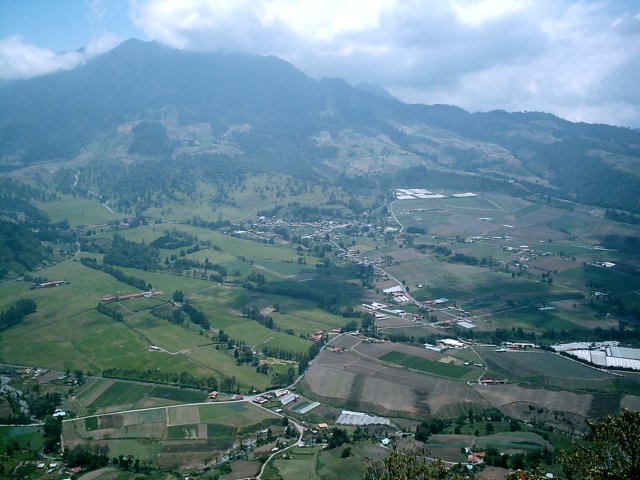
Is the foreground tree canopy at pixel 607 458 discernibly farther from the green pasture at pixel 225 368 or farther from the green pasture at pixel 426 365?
the green pasture at pixel 225 368

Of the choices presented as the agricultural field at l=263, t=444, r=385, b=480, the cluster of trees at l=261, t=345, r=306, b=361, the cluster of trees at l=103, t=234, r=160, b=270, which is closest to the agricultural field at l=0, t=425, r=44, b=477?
the agricultural field at l=263, t=444, r=385, b=480

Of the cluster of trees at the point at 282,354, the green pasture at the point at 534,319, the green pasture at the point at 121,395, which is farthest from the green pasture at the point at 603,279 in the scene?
the green pasture at the point at 121,395

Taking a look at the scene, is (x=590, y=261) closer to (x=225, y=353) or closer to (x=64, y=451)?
(x=225, y=353)

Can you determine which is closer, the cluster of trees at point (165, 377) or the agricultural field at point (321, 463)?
the agricultural field at point (321, 463)

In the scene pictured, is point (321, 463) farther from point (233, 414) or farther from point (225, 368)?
point (225, 368)

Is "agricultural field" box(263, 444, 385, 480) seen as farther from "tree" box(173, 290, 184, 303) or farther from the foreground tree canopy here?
"tree" box(173, 290, 184, 303)

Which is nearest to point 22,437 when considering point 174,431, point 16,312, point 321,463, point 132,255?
point 174,431
